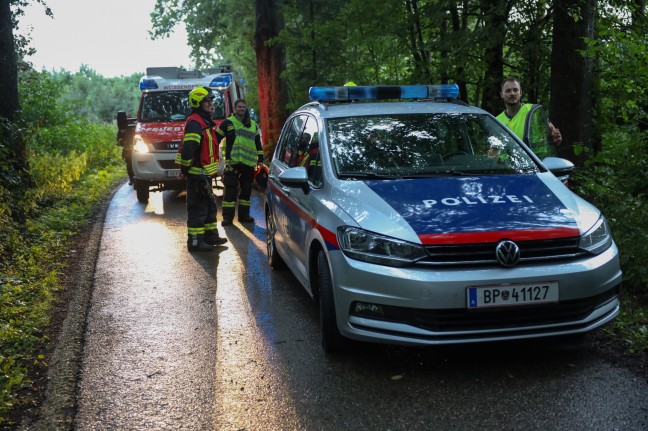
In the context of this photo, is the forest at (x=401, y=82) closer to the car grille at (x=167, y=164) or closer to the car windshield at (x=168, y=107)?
the car grille at (x=167, y=164)

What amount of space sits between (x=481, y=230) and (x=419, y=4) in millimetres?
10293

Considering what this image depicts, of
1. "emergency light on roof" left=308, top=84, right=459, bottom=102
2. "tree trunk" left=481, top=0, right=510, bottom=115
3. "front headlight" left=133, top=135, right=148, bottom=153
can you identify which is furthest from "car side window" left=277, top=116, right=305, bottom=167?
"front headlight" left=133, top=135, right=148, bottom=153

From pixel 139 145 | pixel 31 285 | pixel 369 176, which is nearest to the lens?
pixel 369 176

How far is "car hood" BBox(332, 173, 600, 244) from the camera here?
182 inches

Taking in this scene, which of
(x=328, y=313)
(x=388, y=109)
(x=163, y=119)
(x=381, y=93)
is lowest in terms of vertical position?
(x=328, y=313)

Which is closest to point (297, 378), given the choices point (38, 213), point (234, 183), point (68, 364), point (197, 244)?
point (68, 364)

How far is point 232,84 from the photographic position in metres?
16.4

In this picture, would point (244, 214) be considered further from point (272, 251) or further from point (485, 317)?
point (485, 317)

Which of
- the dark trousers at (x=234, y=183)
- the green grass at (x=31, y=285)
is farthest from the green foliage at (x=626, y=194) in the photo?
the dark trousers at (x=234, y=183)

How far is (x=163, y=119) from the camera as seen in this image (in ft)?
49.7

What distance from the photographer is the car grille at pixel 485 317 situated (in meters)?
4.55

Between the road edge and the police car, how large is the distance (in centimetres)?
172

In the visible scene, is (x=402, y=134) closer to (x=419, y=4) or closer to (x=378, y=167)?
(x=378, y=167)

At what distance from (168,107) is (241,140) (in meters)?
4.71
